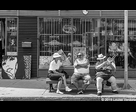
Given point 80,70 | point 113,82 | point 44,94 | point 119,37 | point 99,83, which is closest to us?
point 99,83

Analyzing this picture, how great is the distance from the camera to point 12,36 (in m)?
11.4

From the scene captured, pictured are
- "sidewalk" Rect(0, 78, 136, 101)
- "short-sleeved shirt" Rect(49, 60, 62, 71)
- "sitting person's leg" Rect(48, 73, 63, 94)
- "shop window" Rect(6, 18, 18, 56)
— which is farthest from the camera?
"shop window" Rect(6, 18, 18, 56)

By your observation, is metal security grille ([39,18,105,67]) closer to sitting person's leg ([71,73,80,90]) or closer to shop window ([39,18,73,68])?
shop window ([39,18,73,68])

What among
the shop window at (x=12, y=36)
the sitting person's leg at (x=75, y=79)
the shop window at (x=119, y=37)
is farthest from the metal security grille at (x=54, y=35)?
the sitting person's leg at (x=75, y=79)

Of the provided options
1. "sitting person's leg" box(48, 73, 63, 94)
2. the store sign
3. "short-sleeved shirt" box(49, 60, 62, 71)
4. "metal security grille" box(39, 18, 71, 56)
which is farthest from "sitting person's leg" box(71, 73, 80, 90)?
the store sign

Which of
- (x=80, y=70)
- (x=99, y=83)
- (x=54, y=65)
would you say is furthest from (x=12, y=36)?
(x=99, y=83)

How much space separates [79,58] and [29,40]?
378 cm

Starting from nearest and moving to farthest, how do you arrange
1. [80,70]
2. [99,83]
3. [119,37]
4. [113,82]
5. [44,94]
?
[99,83] < [44,94] < [113,82] < [80,70] < [119,37]

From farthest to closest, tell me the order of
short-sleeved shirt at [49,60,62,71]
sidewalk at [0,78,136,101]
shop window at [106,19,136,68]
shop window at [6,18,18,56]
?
shop window at [6,18,18,56] → shop window at [106,19,136,68] → short-sleeved shirt at [49,60,62,71] → sidewalk at [0,78,136,101]

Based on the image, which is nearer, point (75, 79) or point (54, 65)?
point (75, 79)

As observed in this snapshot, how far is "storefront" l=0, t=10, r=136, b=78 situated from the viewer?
1133 cm

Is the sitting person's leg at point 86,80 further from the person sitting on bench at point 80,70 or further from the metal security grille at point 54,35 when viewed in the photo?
the metal security grille at point 54,35

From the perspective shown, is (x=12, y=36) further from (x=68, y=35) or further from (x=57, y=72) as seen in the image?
(x=57, y=72)

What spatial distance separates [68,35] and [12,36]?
266 centimetres
